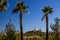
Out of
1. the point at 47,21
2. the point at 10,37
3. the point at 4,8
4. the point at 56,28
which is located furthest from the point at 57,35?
the point at 4,8

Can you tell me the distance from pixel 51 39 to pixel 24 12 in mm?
17433

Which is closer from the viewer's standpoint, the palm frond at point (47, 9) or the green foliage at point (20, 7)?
the green foliage at point (20, 7)

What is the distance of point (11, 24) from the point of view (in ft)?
147

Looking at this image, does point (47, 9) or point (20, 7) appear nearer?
point (20, 7)

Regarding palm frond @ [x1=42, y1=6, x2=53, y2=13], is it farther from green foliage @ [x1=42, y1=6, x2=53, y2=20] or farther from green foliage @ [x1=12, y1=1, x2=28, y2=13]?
green foliage @ [x1=12, y1=1, x2=28, y2=13]

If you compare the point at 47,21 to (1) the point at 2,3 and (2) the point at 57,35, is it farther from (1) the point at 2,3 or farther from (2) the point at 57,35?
(1) the point at 2,3

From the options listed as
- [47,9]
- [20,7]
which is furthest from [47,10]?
[20,7]

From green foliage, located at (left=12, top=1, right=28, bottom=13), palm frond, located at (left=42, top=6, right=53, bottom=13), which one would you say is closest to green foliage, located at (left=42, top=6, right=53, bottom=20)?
palm frond, located at (left=42, top=6, right=53, bottom=13)

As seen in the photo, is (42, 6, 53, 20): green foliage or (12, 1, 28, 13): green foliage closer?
(12, 1, 28, 13): green foliage

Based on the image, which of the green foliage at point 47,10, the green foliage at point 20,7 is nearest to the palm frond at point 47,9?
the green foliage at point 47,10

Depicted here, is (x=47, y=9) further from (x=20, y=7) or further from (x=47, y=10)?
(x=20, y=7)

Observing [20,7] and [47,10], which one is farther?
[47,10]

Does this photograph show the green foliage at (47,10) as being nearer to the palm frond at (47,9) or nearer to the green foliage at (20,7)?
the palm frond at (47,9)

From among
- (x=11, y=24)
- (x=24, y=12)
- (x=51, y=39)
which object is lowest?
(x=51, y=39)
